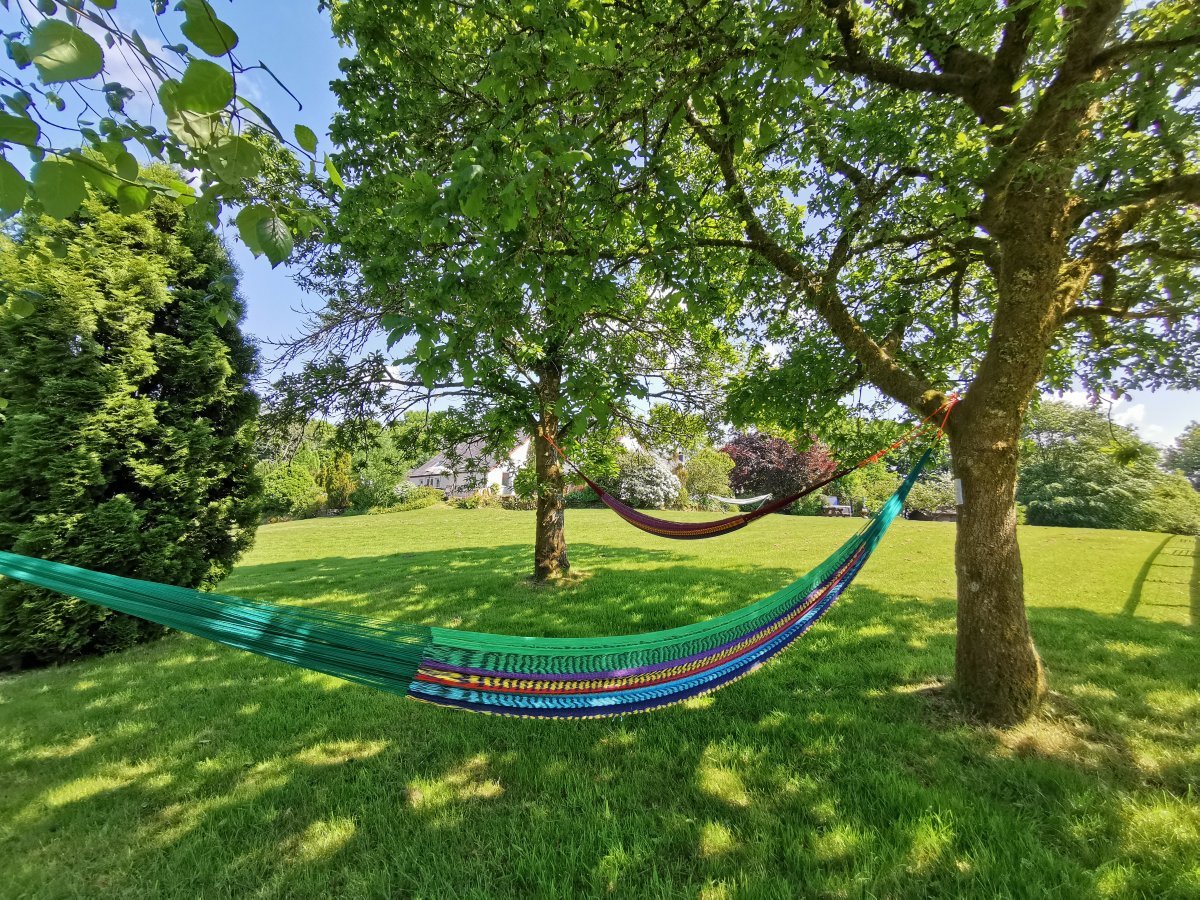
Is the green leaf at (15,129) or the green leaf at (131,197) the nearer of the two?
the green leaf at (15,129)

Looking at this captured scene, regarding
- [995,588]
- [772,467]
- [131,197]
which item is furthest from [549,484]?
[772,467]

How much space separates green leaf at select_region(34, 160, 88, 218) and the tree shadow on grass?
2053 mm

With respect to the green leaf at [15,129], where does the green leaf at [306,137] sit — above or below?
above

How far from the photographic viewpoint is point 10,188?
81 cm

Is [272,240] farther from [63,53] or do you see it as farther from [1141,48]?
[1141,48]

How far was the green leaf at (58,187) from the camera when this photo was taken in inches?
32.7

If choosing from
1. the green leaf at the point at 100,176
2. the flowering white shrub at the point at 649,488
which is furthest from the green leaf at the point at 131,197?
the flowering white shrub at the point at 649,488

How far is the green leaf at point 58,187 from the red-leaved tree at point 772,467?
69.4 feet

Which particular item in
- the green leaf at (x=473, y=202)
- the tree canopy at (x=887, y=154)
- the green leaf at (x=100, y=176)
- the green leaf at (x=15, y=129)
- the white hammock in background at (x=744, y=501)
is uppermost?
the tree canopy at (x=887, y=154)

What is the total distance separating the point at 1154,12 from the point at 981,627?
10.8 ft

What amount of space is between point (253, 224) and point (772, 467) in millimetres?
21956

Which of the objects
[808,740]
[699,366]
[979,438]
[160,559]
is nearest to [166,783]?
[160,559]

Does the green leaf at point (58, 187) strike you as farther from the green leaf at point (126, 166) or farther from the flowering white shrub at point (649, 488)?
the flowering white shrub at point (649, 488)

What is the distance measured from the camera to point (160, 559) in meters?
4.18
